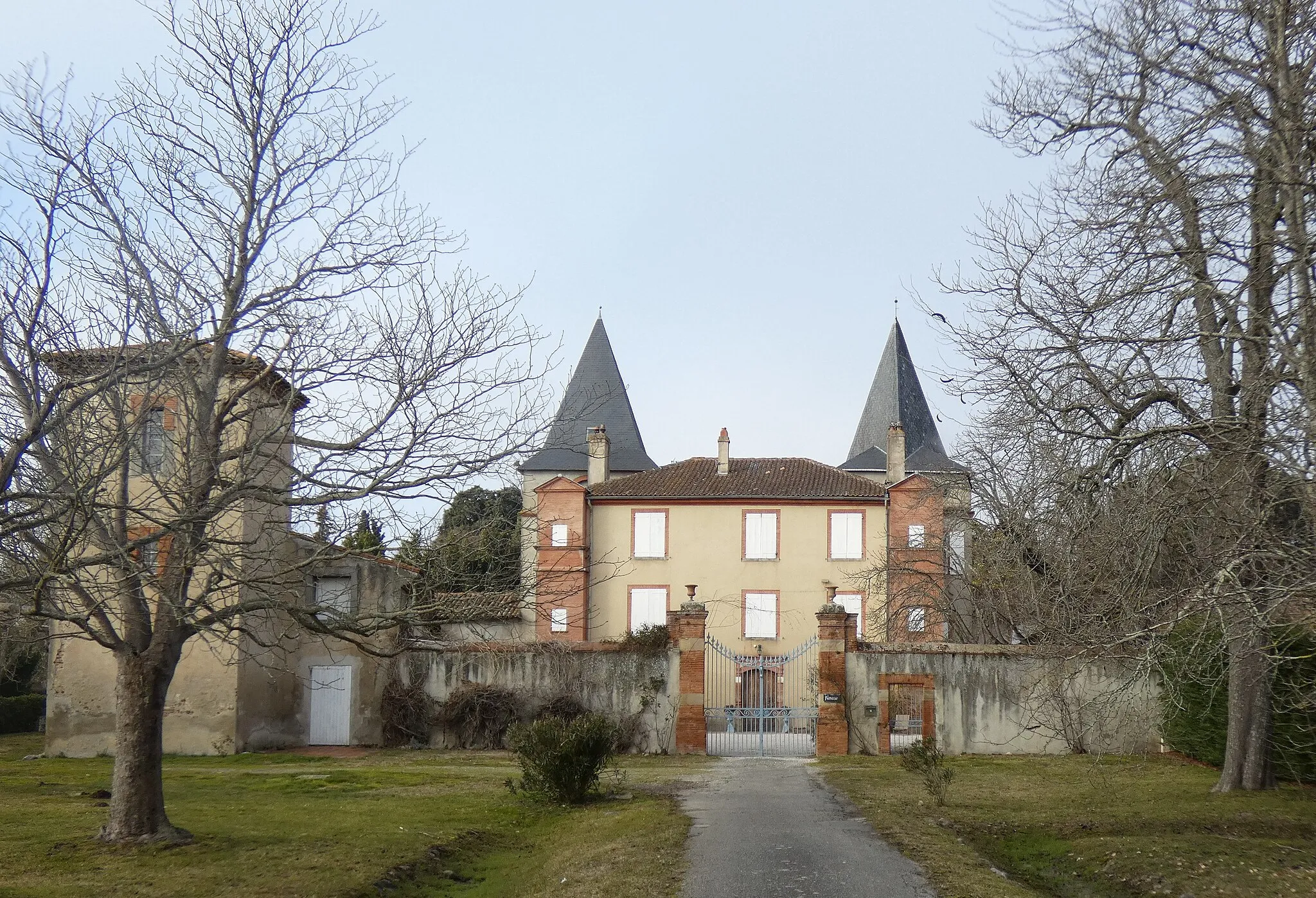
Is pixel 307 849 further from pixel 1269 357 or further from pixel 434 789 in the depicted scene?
pixel 1269 357

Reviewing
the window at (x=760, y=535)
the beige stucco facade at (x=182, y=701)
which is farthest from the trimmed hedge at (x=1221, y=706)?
the window at (x=760, y=535)

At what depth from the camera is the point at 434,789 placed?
16.5m

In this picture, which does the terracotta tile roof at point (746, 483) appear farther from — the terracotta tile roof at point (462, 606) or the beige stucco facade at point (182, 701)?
the terracotta tile roof at point (462, 606)

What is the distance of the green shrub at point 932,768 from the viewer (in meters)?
14.7

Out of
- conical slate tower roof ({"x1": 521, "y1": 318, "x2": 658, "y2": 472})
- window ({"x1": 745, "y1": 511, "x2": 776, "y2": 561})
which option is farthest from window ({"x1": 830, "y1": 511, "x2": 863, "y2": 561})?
conical slate tower roof ({"x1": 521, "y1": 318, "x2": 658, "y2": 472})

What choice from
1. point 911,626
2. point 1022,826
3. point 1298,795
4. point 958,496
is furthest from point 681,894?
point 911,626

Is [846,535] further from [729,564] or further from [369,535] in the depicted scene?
[369,535]

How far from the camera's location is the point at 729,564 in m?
38.1

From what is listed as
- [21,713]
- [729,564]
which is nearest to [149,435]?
[21,713]

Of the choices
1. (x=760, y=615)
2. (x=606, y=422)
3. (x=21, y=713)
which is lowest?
(x=21, y=713)

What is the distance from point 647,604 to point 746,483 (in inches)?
212

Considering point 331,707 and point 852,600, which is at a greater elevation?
point 852,600

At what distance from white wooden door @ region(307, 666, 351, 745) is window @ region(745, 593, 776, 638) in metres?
15.8

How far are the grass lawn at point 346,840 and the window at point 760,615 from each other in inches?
758
